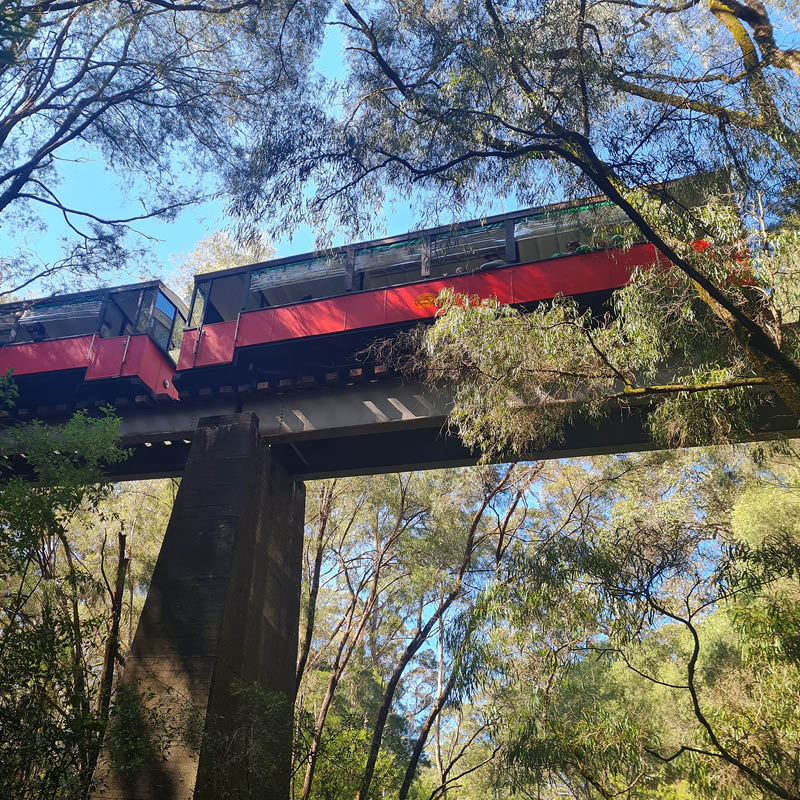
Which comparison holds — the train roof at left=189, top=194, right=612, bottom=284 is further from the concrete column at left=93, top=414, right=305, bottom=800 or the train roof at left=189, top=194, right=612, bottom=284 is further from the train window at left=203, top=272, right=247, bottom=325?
the concrete column at left=93, top=414, right=305, bottom=800

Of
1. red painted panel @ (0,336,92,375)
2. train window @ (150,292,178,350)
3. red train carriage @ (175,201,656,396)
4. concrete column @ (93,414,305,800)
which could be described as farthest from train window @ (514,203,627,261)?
red painted panel @ (0,336,92,375)

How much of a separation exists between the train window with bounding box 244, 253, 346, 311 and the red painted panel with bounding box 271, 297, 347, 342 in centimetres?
110

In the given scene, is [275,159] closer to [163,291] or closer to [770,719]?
[770,719]

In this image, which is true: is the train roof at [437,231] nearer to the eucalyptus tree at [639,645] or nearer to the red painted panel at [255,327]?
the red painted panel at [255,327]

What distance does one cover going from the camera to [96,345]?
36.5 ft

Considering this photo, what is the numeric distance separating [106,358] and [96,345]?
386 millimetres

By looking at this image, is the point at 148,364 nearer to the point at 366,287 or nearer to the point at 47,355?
the point at 47,355

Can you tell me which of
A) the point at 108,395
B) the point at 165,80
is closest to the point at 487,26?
the point at 165,80

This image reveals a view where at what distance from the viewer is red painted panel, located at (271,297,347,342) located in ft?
33.9

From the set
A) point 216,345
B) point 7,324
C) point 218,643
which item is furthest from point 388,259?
point 7,324

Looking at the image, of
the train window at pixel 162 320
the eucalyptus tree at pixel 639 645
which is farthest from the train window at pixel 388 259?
the eucalyptus tree at pixel 639 645

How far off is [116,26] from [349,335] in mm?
5123

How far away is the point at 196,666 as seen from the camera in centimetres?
703

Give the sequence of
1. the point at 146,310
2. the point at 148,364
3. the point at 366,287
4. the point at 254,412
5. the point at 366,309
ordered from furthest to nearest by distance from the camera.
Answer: the point at 146,310 → the point at 366,287 → the point at 148,364 → the point at 366,309 → the point at 254,412
